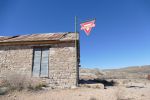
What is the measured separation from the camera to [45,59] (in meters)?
13.3

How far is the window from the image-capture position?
517 inches

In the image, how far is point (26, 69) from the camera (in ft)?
43.4

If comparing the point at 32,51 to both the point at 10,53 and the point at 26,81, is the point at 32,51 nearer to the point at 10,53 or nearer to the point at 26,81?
the point at 10,53

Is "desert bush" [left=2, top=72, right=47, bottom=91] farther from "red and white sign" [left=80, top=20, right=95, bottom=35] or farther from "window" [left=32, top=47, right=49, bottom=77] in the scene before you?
"red and white sign" [left=80, top=20, right=95, bottom=35]

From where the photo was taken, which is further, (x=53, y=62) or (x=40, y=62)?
(x=40, y=62)

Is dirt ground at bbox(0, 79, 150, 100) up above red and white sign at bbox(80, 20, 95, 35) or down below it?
below

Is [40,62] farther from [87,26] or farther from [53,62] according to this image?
[87,26]

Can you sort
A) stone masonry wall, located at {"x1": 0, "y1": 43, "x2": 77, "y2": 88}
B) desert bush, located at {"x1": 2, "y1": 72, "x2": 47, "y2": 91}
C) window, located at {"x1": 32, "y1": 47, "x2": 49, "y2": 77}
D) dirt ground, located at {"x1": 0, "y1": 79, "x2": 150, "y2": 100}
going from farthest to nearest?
1. window, located at {"x1": 32, "y1": 47, "x2": 49, "y2": 77}
2. stone masonry wall, located at {"x1": 0, "y1": 43, "x2": 77, "y2": 88}
3. desert bush, located at {"x1": 2, "y1": 72, "x2": 47, "y2": 91}
4. dirt ground, located at {"x1": 0, "y1": 79, "x2": 150, "y2": 100}

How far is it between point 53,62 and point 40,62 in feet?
3.56

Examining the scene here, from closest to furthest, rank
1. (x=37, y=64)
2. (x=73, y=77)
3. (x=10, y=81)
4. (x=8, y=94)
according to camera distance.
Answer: (x=8, y=94)
(x=10, y=81)
(x=73, y=77)
(x=37, y=64)

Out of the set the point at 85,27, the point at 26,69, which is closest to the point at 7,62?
the point at 26,69

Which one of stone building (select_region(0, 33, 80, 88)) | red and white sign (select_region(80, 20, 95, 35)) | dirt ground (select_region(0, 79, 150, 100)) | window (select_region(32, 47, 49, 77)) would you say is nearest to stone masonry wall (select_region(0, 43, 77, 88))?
stone building (select_region(0, 33, 80, 88))

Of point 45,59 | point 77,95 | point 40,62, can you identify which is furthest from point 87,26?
point 77,95

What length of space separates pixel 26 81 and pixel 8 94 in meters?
2.19
